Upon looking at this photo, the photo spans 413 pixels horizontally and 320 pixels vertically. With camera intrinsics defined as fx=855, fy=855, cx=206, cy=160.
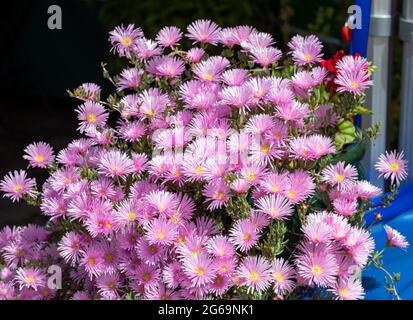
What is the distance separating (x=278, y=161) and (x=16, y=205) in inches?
89.6

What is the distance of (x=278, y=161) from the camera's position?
1.35 metres

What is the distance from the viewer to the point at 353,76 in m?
1.38

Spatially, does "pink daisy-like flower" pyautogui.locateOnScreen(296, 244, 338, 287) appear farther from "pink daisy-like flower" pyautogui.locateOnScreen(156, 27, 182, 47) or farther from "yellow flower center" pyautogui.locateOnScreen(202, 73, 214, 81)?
"pink daisy-like flower" pyautogui.locateOnScreen(156, 27, 182, 47)

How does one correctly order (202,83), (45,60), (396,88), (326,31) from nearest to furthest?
(202,83) → (396,88) → (326,31) → (45,60)

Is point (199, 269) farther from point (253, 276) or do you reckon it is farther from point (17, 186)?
point (17, 186)

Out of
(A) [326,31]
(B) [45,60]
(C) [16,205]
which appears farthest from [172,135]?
(B) [45,60]

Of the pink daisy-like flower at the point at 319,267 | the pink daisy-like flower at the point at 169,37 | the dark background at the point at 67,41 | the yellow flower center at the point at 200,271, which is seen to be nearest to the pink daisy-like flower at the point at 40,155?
the pink daisy-like flower at the point at 169,37

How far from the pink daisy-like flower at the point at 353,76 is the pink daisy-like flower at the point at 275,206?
23cm

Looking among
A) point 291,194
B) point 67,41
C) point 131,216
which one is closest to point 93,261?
point 131,216

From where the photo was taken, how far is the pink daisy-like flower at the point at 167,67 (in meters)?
1.49

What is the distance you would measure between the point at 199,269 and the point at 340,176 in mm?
273

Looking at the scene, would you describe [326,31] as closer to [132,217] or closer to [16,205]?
[16,205]

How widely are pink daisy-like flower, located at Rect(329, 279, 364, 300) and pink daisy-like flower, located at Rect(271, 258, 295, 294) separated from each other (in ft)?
0.22

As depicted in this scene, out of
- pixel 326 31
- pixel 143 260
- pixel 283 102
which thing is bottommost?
pixel 143 260
